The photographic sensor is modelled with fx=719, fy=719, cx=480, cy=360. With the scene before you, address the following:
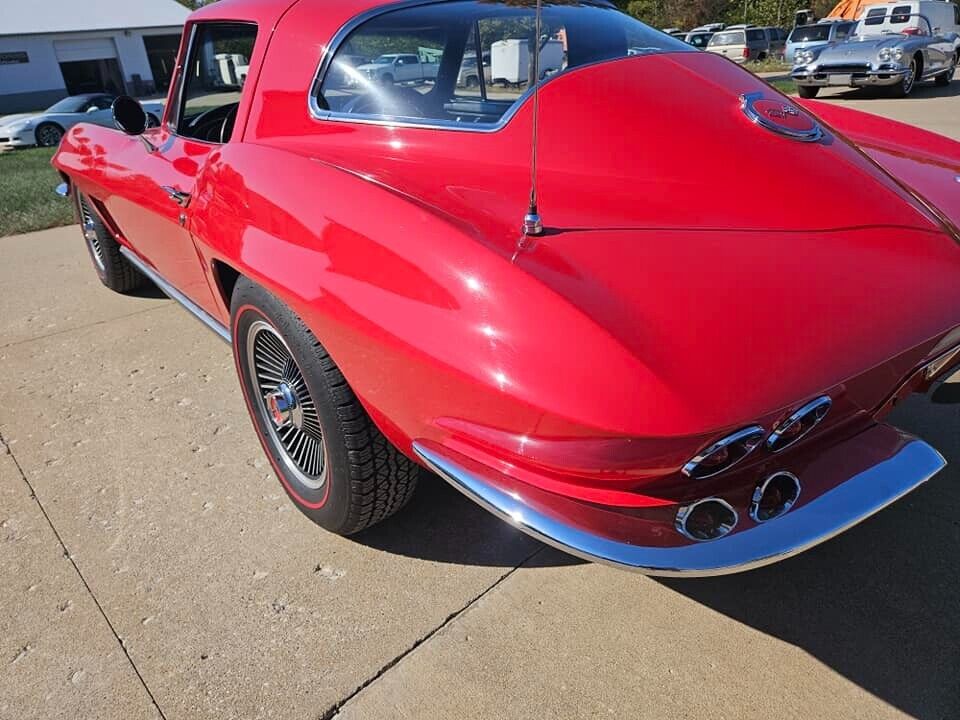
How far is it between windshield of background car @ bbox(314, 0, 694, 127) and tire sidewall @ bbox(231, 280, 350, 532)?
686 millimetres

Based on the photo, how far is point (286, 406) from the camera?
2324 mm

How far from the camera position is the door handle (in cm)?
265

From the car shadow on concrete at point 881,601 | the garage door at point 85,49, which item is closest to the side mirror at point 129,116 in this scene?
the car shadow on concrete at point 881,601

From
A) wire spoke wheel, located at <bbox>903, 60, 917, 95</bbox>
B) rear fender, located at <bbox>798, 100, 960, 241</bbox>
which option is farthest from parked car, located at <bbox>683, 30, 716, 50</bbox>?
rear fender, located at <bbox>798, 100, 960, 241</bbox>

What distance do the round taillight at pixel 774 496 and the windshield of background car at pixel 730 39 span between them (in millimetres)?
25673

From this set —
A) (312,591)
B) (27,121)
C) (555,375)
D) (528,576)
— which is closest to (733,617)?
(528,576)

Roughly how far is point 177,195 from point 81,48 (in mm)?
36895

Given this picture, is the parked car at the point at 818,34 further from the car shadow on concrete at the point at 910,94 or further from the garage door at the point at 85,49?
the garage door at the point at 85,49

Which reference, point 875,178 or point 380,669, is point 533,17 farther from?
point 380,669

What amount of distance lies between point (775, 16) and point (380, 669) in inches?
1695

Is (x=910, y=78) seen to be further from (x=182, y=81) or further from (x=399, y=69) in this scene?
(x=182, y=81)

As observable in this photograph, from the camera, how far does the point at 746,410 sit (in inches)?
53.8

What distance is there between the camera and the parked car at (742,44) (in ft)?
75.4

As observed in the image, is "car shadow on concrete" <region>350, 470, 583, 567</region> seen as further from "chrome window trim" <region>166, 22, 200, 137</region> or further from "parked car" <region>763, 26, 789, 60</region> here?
"parked car" <region>763, 26, 789, 60</region>
